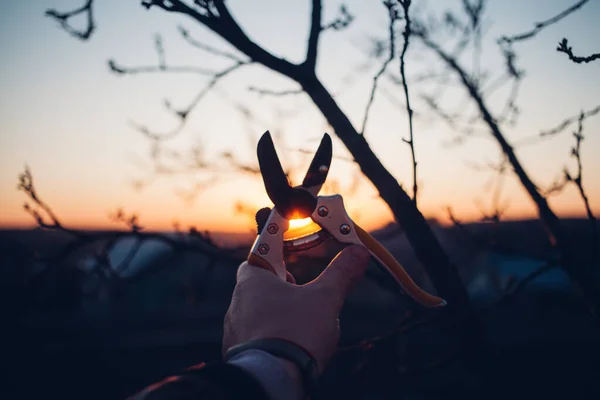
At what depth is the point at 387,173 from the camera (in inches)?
104

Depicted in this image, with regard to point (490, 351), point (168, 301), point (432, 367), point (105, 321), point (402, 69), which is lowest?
point (105, 321)

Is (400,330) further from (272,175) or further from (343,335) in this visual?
(343,335)

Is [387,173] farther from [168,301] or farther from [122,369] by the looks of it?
[168,301]

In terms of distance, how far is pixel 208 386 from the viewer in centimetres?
119

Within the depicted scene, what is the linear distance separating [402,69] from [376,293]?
12.1 metres

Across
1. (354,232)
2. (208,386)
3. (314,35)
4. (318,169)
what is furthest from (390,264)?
(314,35)

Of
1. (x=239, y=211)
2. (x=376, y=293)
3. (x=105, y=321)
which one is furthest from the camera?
(x=105, y=321)

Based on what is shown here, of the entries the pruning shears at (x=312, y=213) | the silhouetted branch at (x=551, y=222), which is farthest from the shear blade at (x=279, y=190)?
the silhouetted branch at (x=551, y=222)

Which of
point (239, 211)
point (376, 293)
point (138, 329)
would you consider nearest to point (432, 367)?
point (239, 211)

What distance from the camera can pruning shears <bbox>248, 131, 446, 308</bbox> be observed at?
6.58ft

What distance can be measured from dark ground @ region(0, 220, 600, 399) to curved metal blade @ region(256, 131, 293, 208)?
5970mm

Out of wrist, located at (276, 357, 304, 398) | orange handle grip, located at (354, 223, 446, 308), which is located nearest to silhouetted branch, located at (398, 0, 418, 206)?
orange handle grip, located at (354, 223, 446, 308)

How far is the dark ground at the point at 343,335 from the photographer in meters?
9.23

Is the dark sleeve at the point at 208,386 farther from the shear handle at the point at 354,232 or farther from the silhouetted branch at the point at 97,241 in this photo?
the silhouetted branch at the point at 97,241
